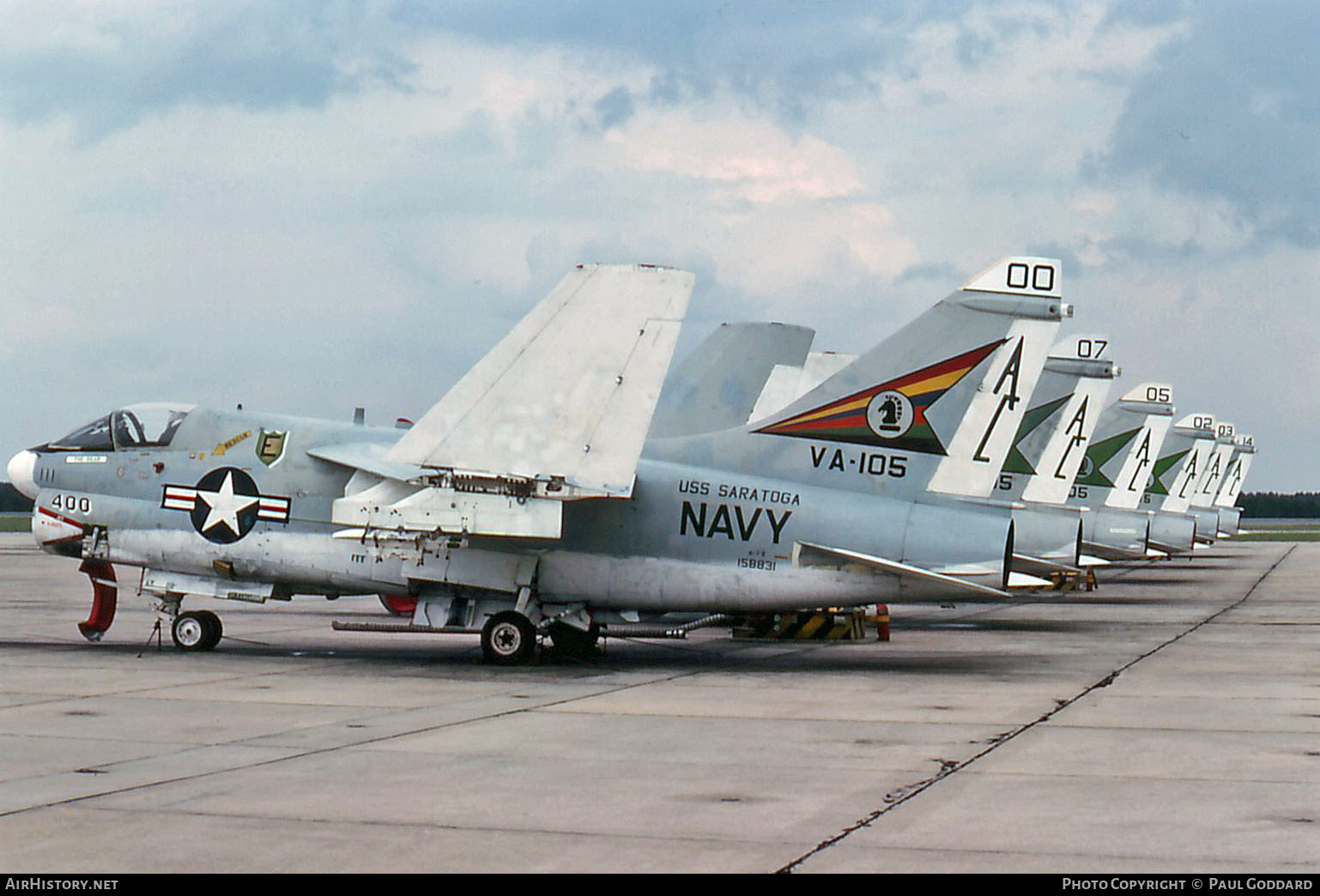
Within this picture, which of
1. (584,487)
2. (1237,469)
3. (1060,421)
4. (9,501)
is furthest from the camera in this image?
(9,501)

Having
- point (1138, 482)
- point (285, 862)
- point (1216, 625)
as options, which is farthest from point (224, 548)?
point (1138, 482)

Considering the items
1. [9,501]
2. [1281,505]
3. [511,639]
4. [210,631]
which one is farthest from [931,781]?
[1281,505]

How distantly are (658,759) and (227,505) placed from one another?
9.26 metres

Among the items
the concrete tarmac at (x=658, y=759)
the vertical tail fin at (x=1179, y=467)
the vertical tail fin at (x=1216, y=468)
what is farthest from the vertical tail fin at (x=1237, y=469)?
the concrete tarmac at (x=658, y=759)

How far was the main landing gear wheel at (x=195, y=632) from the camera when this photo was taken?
1884 centimetres

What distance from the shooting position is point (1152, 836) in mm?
8047

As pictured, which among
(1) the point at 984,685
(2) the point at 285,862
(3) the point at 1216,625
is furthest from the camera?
(3) the point at 1216,625

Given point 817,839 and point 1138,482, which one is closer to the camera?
point 817,839

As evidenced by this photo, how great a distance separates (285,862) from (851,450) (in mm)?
10799

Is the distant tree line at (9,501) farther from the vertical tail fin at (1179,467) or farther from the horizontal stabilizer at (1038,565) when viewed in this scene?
the horizontal stabilizer at (1038,565)

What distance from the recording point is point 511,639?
17188 millimetres

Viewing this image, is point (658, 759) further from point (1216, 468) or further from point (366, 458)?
point (1216, 468)

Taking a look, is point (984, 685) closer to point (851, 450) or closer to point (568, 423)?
point (851, 450)
